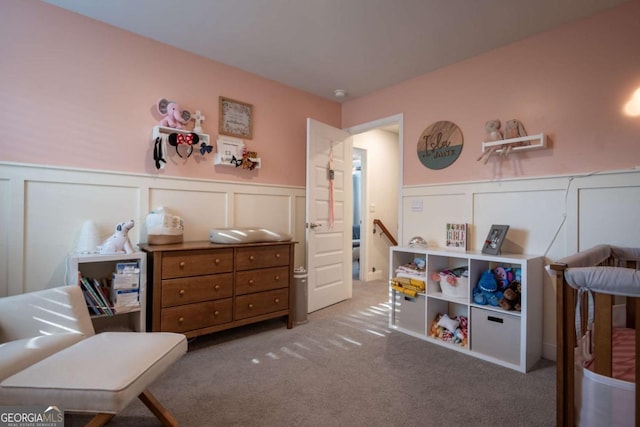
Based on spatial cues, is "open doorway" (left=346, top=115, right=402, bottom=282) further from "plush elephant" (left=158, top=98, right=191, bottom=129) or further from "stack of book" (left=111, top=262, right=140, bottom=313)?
"stack of book" (left=111, top=262, right=140, bottom=313)

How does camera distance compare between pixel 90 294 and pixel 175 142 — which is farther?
pixel 175 142

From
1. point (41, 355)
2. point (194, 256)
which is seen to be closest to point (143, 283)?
point (194, 256)

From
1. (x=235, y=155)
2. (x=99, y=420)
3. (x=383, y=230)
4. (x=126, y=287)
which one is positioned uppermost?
(x=235, y=155)

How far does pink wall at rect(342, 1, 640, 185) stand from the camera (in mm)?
2053

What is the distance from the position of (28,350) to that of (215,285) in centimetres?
112

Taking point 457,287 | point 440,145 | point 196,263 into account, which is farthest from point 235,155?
point 457,287

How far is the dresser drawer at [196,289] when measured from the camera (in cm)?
214

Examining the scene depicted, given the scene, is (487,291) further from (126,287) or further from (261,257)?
(126,287)

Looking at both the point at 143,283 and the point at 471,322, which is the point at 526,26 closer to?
the point at 471,322

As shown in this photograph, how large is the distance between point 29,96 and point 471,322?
3.50 metres

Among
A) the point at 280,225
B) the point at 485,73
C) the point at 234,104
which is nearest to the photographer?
the point at 485,73

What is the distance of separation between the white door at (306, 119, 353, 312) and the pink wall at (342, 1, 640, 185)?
38.3 inches

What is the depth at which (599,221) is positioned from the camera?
2.11 meters

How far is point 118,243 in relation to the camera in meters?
2.09
